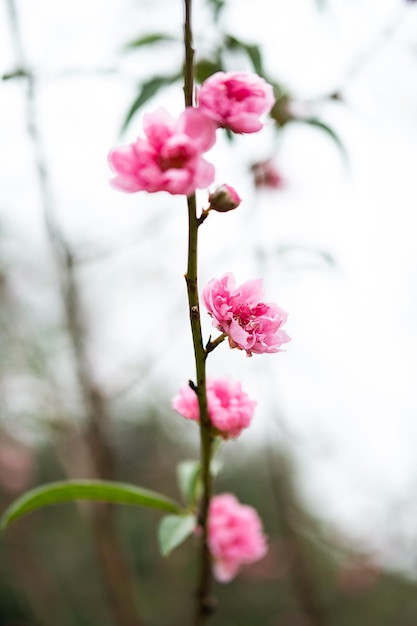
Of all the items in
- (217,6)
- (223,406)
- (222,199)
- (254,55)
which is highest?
(217,6)

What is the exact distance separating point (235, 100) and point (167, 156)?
9cm

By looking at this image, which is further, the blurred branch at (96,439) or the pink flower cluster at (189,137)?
the blurred branch at (96,439)

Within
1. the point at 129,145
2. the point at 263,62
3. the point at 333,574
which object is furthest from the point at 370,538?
the point at 129,145

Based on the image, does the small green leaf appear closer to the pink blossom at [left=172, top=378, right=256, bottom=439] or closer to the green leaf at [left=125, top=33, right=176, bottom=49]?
the pink blossom at [left=172, top=378, right=256, bottom=439]

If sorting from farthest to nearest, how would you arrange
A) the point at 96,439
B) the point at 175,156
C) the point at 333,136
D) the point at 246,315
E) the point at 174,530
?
the point at 96,439 → the point at 333,136 → the point at 174,530 → the point at 246,315 → the point at 175,156

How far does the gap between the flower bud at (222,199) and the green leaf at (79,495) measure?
446 mm

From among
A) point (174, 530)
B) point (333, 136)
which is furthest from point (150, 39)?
point (174, 530)

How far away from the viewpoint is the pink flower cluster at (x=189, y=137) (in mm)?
557

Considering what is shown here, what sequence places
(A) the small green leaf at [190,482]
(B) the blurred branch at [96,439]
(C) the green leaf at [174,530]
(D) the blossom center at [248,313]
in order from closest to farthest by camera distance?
(D) the blossom center at [248,313]
(C) the green leaf at [174,530]
(A) the small green leaf at [190,482]
(B) the blurred branch at [96,439]

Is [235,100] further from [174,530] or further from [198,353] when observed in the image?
[174,530]

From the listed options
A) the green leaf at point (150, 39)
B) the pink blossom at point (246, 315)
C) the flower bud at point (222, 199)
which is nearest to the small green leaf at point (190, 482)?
the pink blossom at point (246, 315)

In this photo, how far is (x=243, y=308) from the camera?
0.67 m

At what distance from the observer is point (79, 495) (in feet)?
2.88

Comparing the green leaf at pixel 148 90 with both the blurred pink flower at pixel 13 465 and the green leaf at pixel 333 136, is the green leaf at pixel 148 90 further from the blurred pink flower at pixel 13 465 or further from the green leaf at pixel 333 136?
the blurred pink flower at pixel 13 465
